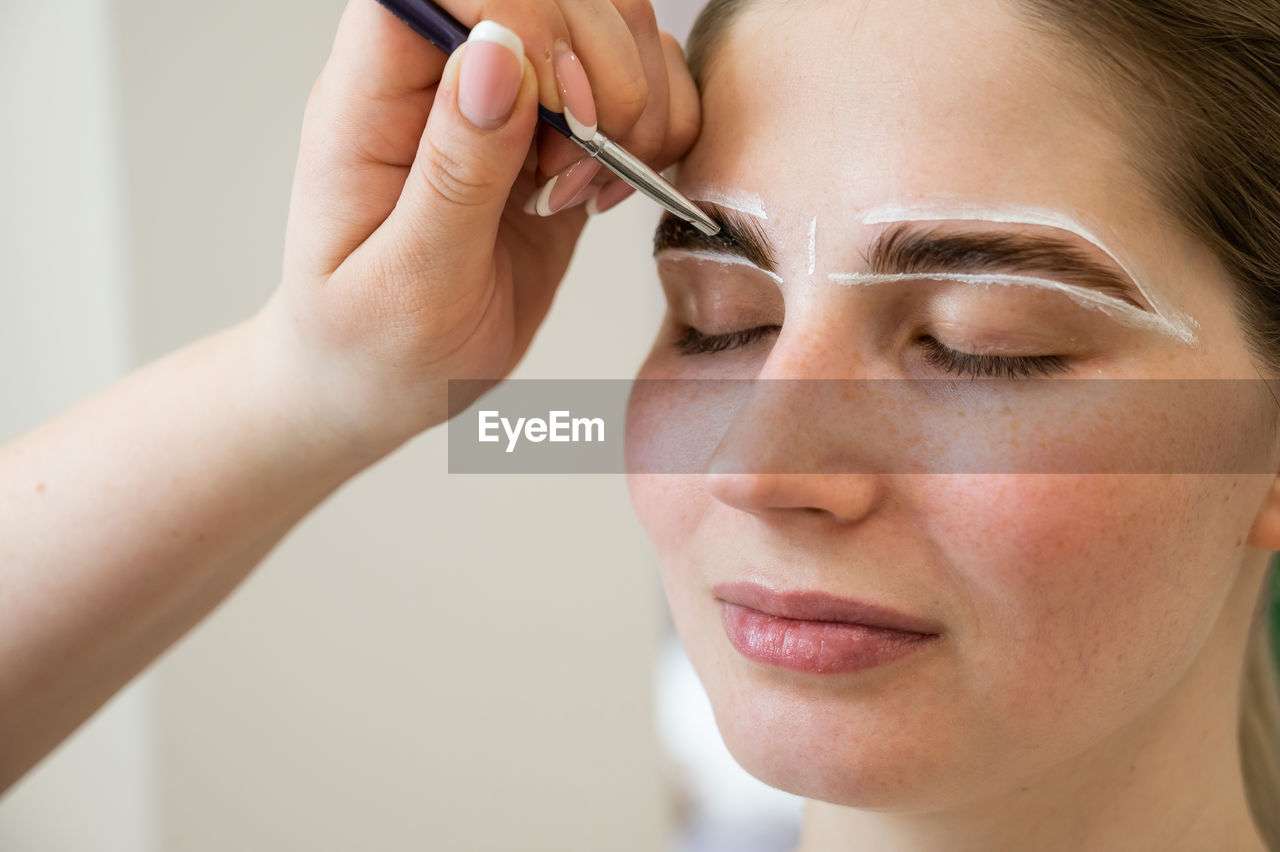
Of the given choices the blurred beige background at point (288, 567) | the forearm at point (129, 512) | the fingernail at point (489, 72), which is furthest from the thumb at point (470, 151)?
the blurred beige background at point (288, 567)

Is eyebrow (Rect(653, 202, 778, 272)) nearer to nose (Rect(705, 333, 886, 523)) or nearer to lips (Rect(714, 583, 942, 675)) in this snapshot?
nose (Rect(705, 333, 886, 523))

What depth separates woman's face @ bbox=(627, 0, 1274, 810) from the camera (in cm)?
74

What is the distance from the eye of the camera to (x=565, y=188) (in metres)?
0.83

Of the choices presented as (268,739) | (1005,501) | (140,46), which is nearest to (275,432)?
(1005,501)

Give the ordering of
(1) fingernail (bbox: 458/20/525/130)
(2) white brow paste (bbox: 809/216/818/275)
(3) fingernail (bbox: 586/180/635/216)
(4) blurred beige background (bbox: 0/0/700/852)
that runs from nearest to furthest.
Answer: (1) fingernail (bbox: 458/20/525/130) → (2) white brow paste (bbox: 809/216/818/275) → (3) fingernail (bbox: 586/180/635/216) → (4) blurred beige background (bbox: 0/0/700/852)

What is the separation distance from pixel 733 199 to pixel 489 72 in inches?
9.2

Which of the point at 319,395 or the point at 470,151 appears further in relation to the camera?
the point at 319,395

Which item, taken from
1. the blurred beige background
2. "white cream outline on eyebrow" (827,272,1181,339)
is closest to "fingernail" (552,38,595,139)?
"white cream outline on eyebrow" (827,272,1181,339)

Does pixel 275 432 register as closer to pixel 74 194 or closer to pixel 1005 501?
pixel 1005 501

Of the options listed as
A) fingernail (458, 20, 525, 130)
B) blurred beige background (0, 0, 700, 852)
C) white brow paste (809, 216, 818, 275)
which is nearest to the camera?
fingernail (458, 20, 525, 130)

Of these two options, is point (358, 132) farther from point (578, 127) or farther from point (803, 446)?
point (803, 446)

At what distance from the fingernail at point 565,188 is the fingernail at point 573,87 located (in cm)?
7

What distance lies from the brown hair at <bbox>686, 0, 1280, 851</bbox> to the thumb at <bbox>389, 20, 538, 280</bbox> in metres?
0.37

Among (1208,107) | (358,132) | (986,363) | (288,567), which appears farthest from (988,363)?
(288,567)
